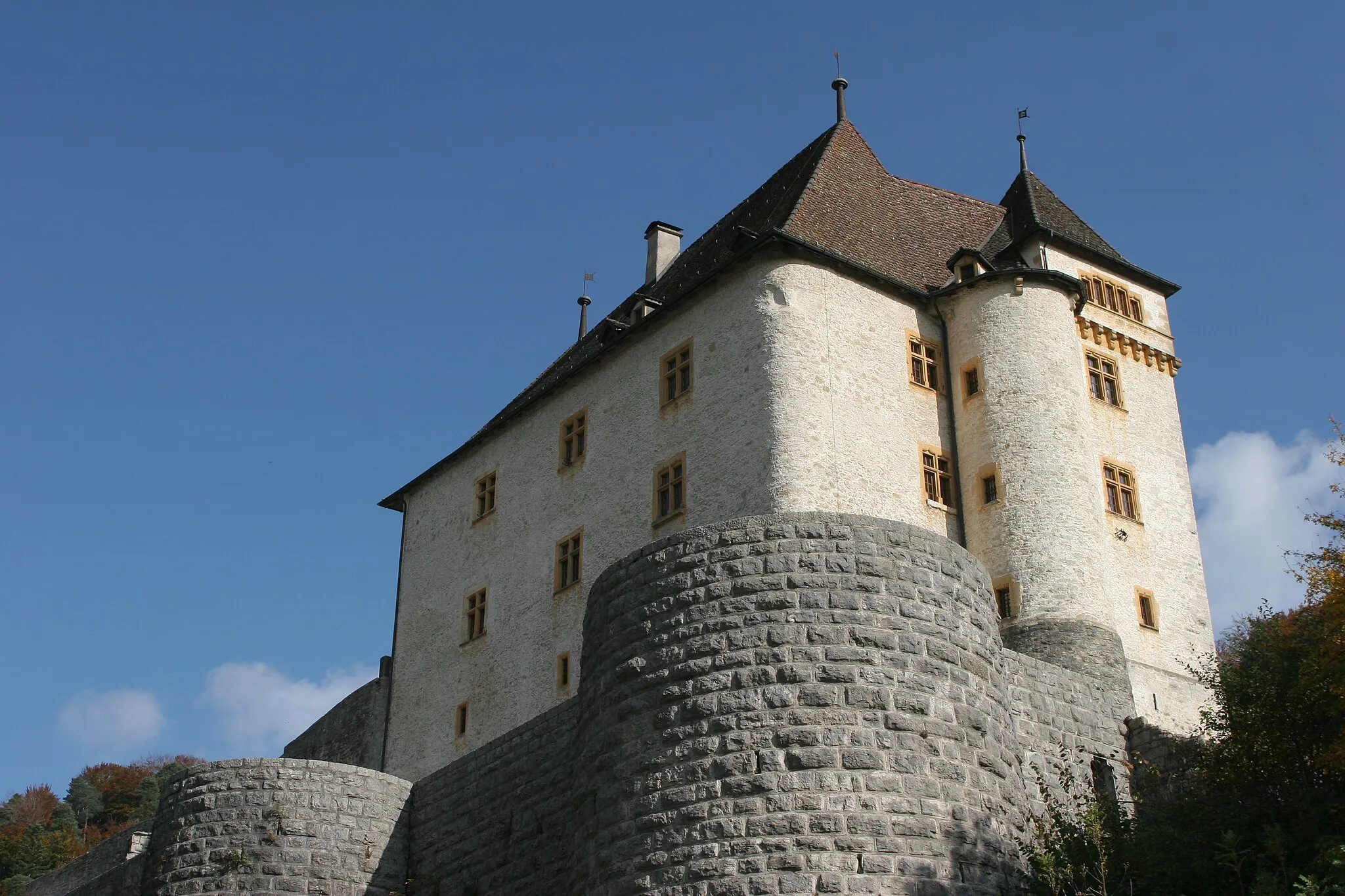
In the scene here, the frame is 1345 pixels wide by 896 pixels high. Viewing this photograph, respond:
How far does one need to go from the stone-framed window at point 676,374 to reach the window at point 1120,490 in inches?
277

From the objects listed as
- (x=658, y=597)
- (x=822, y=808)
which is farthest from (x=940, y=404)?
(x=822, y=808)

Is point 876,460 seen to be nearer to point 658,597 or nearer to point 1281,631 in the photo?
point 1281,631

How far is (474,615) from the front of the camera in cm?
3125

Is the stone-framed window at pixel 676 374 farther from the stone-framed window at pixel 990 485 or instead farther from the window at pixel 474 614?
the window at pixel 474 614

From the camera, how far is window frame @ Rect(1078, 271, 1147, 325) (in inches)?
1171

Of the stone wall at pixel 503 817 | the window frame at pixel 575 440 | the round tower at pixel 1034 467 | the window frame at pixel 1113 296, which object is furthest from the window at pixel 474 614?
the window frame at pixel 1113 296

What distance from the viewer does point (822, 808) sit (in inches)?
553

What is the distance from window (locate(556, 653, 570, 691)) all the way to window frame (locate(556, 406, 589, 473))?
12.3ft

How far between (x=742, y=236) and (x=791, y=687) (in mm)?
14240

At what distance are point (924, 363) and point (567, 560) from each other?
710 centimetres

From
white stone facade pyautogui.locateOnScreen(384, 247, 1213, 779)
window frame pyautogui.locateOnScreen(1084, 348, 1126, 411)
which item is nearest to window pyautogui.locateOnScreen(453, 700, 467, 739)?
white stone facade pyautogui.locateOnScreen(384, 247, 1213, 779)

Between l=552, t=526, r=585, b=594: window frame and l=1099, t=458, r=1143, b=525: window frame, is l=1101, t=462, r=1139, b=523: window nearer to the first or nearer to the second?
l=1099, t=458, r=1143, b=525: window frame

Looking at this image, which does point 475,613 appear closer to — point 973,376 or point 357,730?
point 357,730

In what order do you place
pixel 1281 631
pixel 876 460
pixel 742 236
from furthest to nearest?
pixel 742 236
pixel 876 460
pixel 1281 631
